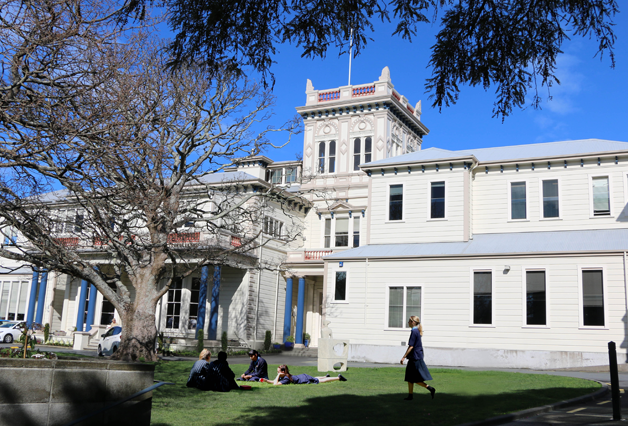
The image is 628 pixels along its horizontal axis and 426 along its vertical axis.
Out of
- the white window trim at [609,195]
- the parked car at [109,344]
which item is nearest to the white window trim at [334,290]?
the parked car at [109,344]

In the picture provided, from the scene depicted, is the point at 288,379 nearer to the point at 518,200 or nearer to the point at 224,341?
the point at 518,200

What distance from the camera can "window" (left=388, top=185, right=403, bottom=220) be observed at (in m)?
28.2

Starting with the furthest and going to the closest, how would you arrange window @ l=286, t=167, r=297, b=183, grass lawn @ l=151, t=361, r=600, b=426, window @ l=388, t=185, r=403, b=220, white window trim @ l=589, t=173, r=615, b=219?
window @ l=286, t=167, r=297, b=183, window @ l=388, t=185, r=403, b=220, white window trim @ l=589, t=173, r=615, b=219, grass lawn @ l=151, t=361, r=600, b=426

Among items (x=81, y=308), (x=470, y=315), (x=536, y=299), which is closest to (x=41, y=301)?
(x=81, y=308)

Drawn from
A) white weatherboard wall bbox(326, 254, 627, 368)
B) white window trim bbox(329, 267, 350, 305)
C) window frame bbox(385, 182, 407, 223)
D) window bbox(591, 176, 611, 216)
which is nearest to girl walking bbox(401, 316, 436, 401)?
white weatherboard wall bbox(326, 254, 627, 368)

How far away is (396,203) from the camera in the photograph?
28297mm

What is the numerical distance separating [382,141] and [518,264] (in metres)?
15.3

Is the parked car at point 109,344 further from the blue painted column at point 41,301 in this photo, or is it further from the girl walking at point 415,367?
the girl walking at point 415,367

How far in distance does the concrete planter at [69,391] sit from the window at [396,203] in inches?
841

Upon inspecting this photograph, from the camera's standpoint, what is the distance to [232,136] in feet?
80.3

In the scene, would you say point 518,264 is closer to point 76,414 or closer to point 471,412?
point 471,412

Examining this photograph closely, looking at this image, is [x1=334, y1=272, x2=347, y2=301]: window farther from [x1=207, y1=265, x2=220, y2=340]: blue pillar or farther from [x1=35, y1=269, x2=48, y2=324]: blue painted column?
[x1=35, y1=269, x2=48, y2=324]: blue painted column

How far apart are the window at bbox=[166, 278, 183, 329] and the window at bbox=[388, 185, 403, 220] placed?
14553 mm

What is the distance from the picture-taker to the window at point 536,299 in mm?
22766
